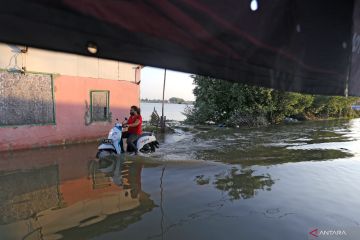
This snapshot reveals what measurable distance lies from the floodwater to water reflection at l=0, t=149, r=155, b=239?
2 centimetres

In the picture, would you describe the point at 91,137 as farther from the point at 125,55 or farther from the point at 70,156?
the point at 125,55

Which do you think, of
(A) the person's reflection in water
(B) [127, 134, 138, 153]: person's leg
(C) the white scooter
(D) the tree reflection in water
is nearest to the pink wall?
(A) the person's reflection in water

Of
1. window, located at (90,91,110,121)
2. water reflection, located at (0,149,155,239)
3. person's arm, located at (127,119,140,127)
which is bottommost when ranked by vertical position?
water reflection, located at (0,149,155,239)

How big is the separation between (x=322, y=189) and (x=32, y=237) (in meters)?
5.90

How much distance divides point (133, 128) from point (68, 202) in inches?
179

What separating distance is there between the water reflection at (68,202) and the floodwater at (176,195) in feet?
0.06

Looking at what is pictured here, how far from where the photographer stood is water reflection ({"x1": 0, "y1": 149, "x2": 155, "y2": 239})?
490 cm

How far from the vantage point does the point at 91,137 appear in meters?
13.9

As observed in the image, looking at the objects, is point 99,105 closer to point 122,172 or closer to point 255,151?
point 122,172

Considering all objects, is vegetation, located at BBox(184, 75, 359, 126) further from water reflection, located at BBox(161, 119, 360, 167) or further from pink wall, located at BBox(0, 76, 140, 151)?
pink wall, located at BBox(0, 76, 140, 151)

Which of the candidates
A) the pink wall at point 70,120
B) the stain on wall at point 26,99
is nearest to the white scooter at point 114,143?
the pink wall at point 70,120

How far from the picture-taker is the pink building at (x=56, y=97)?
11.1 meters

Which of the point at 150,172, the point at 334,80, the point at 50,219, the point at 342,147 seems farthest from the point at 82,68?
the point at 334,80

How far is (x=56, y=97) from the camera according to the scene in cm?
1254
